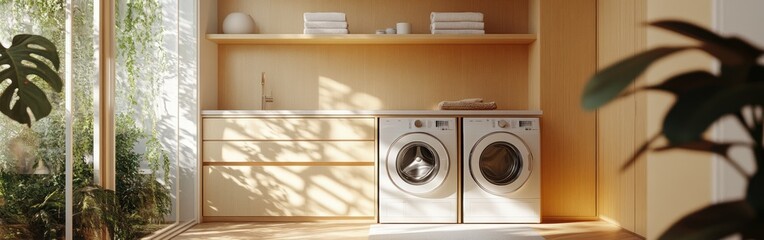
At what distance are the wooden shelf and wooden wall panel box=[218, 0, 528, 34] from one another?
0.67 feet

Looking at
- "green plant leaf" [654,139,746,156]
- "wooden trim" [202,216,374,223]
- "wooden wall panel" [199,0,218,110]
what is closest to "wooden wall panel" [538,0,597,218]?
"wooden trim" [202,216,374,223]

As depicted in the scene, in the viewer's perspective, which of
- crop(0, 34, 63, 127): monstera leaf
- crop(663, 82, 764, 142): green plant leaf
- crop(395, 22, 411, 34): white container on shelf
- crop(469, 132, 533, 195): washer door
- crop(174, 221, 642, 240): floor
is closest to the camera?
crop(663, 82, 764, 142): green plant leaf

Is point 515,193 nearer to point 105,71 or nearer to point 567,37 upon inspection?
point 567,37

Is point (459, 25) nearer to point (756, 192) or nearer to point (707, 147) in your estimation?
point (707, 147)

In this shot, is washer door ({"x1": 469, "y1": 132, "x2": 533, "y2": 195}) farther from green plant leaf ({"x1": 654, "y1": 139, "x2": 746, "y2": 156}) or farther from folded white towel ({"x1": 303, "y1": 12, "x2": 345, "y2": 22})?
green plant leaf ({"x1": 654, "y1": 139, "x2": 746, "y2": 156})

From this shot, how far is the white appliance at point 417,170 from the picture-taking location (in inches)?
183

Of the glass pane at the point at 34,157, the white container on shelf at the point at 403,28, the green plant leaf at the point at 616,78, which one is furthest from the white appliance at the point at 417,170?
the green plant leaf at the point at 616,78

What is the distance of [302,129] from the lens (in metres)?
4.76

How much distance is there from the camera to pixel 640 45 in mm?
4051

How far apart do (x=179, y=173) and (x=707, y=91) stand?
159 inches

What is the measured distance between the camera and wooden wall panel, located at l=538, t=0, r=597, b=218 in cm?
483

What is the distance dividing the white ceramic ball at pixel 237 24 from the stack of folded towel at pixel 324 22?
45 cm

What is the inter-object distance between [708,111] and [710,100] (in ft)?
0.06

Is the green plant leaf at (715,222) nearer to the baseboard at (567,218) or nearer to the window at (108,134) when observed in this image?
the window at (108,134)
